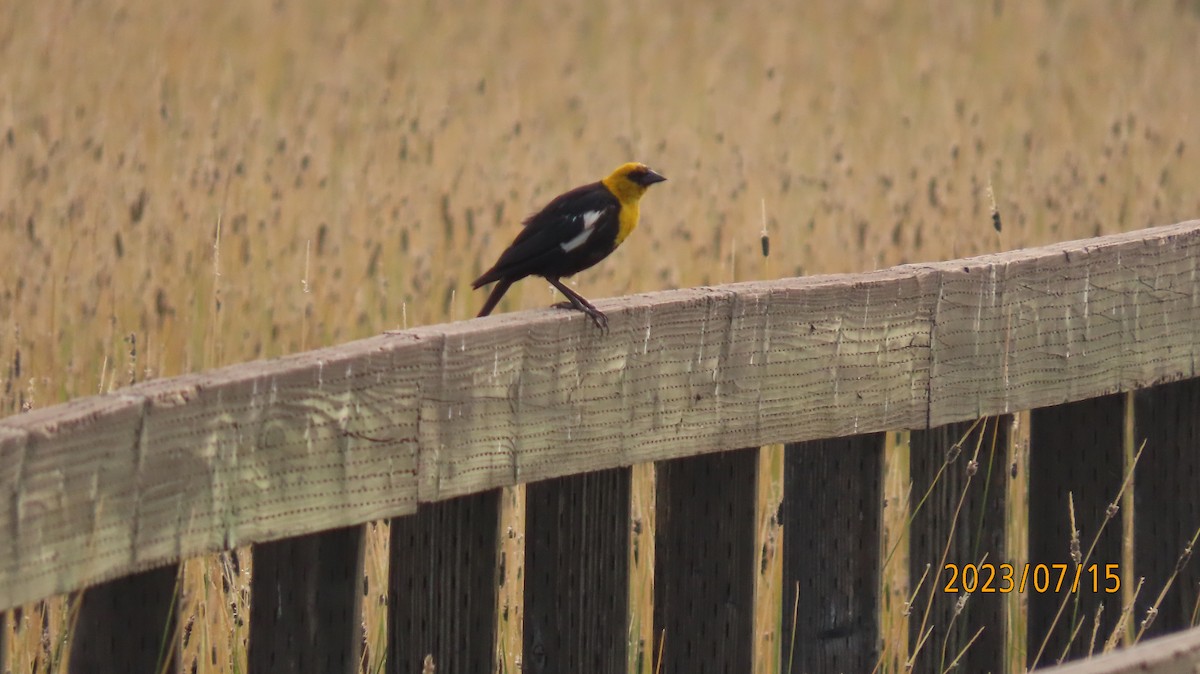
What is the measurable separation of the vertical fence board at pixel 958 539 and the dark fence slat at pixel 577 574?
0.52 metres

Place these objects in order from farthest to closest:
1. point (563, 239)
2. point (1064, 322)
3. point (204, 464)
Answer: point (563, 239) → point (1064, 322) → point (204, 464)

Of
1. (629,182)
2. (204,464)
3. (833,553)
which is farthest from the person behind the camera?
(629,182)

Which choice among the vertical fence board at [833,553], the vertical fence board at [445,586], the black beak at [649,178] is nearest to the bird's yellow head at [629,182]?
the black beak at [649,178]

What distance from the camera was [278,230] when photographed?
573cm

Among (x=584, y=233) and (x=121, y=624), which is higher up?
(x=584, y=233)

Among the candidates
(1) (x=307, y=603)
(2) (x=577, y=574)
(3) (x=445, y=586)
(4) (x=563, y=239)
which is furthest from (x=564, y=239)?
(1) (x=307, y=603)

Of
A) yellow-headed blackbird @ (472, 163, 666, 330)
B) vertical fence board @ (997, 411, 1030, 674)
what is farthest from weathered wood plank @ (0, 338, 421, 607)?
yellow-headed blackbird @ (472, 163, 666, 330)

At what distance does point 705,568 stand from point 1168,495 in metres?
0.90

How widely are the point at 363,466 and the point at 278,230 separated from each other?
13.7 feet

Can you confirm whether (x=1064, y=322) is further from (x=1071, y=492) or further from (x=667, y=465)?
(x=667, y=465)

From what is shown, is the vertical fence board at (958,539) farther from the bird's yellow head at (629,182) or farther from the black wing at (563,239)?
the bird's yellow head at (629,182)

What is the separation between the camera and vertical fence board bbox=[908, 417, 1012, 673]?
2.29 m

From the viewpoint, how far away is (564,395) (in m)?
1.89

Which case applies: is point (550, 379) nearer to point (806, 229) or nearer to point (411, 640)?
point (411, 640)
